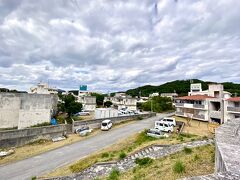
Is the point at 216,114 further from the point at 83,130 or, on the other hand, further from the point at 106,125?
the point at 83,130

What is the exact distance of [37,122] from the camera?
2770 centimetres

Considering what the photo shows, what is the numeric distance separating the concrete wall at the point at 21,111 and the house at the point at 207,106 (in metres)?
23.8

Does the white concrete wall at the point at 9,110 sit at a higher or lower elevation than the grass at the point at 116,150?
higher

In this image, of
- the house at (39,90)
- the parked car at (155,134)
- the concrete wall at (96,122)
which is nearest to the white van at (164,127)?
the parked car at (155,134)

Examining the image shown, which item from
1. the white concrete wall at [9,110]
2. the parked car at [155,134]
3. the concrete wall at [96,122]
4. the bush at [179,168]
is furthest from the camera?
the white concrete wall at [9,110]

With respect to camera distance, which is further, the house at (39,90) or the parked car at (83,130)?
the house at (39,90)

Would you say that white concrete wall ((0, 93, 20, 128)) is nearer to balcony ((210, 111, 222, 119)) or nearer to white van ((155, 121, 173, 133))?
white van ((155, 121, 173, 133))

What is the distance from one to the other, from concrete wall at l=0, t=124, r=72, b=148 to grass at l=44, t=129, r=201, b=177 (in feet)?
30.6

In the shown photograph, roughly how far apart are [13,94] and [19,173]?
54.2 ft

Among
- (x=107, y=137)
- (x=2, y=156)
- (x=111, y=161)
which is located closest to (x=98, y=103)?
(x=107, y=137)

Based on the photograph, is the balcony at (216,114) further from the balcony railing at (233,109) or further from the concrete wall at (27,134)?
the concrete wall at (27,134)

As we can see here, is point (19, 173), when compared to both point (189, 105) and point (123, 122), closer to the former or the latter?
point (123, 122)

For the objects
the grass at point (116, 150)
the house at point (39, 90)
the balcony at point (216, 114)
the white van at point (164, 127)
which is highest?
the house at point (39, 90)

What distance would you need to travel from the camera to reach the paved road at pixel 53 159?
559 inches
